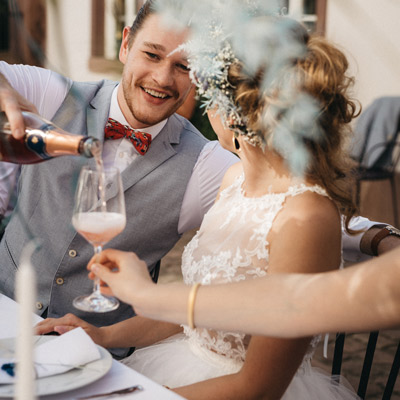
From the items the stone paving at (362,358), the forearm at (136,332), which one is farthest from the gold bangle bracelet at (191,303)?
the stone paving at (362,358)

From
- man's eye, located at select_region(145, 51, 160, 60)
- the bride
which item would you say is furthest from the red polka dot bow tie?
the bride

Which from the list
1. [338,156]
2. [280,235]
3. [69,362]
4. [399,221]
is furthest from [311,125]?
[399,221]

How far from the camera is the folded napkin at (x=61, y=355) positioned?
3.75ft

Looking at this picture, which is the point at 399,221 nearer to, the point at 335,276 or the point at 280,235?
the point at 280,235

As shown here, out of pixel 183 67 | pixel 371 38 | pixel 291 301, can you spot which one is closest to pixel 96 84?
pixel 183 67

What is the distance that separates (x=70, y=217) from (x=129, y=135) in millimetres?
364

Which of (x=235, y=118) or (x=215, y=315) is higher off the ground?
(x=235, y=118)

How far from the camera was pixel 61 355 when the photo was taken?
1198 millimetres

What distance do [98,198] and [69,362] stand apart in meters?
0.36

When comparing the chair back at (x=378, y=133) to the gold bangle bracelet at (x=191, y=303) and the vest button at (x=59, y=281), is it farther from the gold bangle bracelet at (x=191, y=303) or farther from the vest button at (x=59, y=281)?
the gold bangle bracelet at (x=191, y=303)

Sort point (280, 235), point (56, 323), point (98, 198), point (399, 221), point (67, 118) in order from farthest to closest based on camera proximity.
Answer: point (399, 221) < point (67, 118) < point (56, 323) < point (280, 235) < point (98, 198)

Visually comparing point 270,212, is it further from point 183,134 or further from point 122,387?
point 183,134

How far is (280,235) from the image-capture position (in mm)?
1500

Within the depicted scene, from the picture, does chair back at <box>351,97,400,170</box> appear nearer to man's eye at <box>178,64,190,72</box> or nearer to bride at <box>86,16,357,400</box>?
man's eye at <box>178,64,190,72</box>
